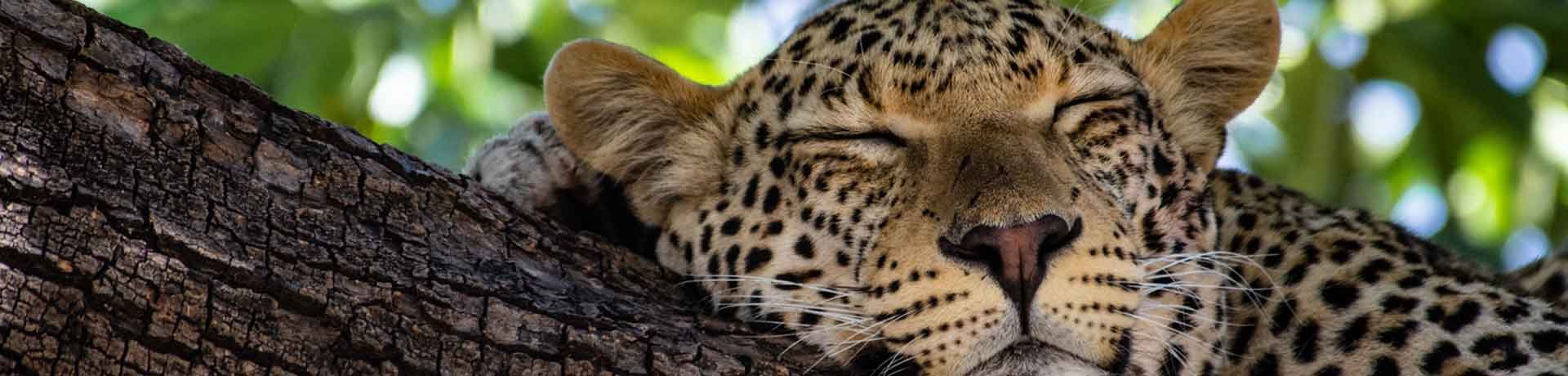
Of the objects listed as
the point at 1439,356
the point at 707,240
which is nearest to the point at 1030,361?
the point at 707,240

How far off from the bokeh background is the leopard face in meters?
2.23

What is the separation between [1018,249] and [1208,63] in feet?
5.75

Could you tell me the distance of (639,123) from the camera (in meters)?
5.38

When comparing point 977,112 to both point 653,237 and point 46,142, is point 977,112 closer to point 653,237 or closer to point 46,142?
point 653,237

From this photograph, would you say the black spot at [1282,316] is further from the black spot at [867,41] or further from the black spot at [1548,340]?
the black spot at [867,41]

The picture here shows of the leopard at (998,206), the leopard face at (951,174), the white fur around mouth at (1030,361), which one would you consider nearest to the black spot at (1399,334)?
the leopard at (998,206)

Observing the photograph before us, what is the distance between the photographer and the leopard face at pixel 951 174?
436 cm

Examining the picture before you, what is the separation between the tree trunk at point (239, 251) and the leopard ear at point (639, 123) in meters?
0.69

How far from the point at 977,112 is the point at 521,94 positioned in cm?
487

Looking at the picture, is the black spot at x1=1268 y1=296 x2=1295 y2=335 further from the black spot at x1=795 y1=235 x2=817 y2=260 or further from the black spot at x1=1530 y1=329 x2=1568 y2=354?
the black spot at x1=795 y1=235 x2=817 y2=260

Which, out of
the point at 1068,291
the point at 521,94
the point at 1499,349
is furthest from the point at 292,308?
the point at 521,94

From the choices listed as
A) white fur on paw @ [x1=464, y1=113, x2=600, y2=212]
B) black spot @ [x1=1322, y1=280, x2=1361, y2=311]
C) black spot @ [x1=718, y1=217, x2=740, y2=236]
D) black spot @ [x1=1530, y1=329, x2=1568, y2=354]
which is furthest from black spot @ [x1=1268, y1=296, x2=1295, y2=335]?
white fur on paw @ [x1=464, y1=113, x2=600, y2=212]

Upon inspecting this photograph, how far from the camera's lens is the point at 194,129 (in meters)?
4.09

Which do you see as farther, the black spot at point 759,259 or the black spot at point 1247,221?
the black spot at point 1247,221
